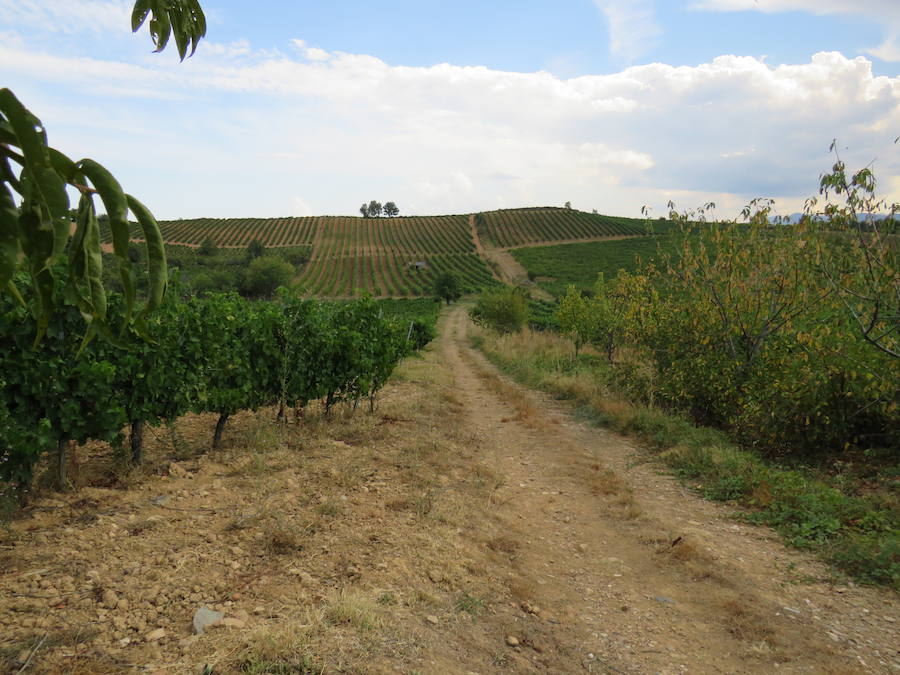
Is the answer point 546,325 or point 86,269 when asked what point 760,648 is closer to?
point 86,269

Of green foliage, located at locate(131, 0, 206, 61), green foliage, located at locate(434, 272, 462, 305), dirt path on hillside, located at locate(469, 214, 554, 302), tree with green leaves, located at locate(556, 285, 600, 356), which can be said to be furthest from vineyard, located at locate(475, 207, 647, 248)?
green foliage, located at locate(131, 0, 206, 61)

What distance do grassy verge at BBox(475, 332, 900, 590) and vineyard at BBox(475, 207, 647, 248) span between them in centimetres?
8161

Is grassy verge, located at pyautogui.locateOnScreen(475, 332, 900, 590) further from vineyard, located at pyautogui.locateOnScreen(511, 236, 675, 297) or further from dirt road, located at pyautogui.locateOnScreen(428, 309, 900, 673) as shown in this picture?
vineyard, located at pyautogui.locateOnScreen(511, 236, 675, 297)

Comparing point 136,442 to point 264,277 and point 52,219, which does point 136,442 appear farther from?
point 264,277

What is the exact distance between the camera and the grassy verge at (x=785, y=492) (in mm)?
4859

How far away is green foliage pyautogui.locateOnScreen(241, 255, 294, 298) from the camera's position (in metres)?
59.3

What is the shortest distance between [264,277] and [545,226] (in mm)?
54653

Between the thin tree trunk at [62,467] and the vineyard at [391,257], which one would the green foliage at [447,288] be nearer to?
the vineyard at [391,257]

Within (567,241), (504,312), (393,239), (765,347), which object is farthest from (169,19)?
(393,239)

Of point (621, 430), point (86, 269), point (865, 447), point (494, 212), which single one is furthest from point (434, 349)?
point (494, 212)

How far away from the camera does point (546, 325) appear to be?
34656mm

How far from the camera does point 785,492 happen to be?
6.21 meters

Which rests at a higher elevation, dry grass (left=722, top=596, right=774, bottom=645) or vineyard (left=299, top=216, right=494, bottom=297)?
vineyard (left=299, top=216, right=494, bottom=297)

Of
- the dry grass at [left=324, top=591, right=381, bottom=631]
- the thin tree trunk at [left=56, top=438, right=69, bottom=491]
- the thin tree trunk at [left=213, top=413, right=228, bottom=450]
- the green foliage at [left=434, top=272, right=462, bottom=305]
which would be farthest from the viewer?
the green foliage at [left=434, top=272, right=462, bottom=305]
